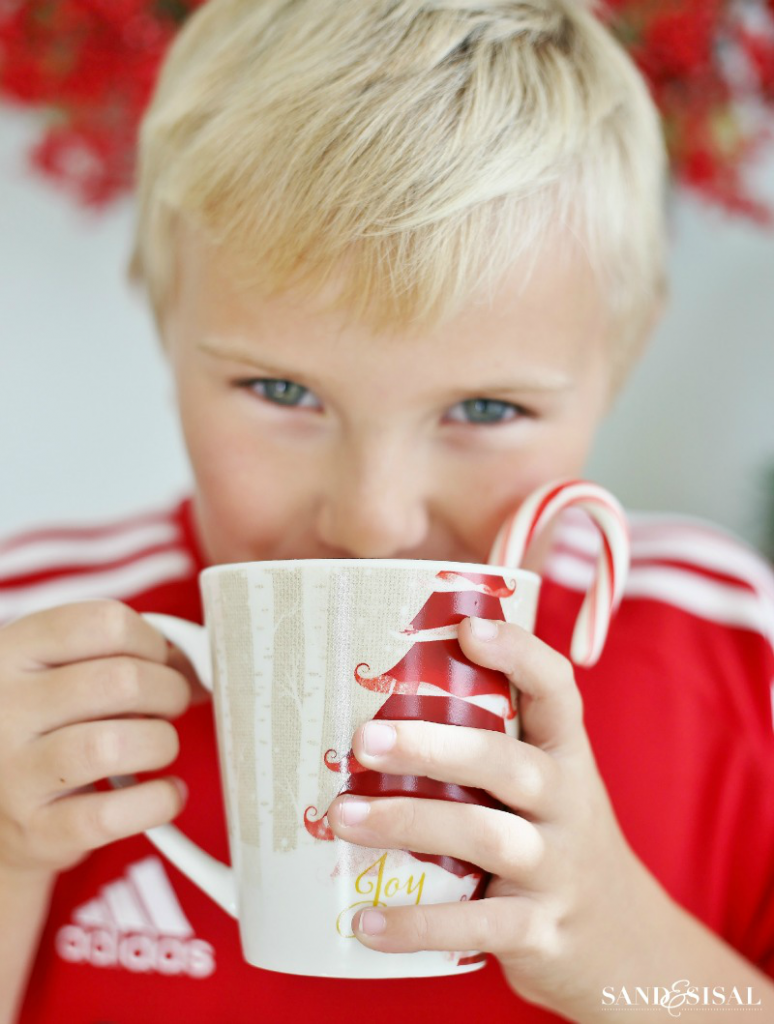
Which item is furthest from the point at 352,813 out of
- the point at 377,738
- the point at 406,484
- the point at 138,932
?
the point at 138,932

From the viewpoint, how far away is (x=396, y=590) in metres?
0.50

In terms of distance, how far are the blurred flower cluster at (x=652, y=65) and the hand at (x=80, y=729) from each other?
79 cm

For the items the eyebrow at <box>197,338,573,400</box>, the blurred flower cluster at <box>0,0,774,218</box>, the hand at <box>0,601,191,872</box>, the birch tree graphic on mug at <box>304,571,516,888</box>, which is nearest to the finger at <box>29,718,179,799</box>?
the hand at <box>0,601,191,872</box>

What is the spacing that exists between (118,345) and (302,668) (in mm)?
1106

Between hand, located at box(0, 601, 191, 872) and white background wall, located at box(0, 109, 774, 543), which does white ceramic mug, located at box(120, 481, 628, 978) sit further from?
white background wall, located at box(0, 109, 774, 543)

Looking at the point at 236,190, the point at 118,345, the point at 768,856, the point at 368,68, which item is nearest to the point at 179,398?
the point at 236,190

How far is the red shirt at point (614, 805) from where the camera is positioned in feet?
2.45

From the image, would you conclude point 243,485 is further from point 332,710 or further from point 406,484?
point 332,710

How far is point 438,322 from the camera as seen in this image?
25.5 inches

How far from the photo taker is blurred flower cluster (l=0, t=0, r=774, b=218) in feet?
3.62

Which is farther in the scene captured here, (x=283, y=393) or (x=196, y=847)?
(x=283, y=393)

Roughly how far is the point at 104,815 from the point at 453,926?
0.67ft

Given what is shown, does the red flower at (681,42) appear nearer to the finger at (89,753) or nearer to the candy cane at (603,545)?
the candy cane at (603,545)

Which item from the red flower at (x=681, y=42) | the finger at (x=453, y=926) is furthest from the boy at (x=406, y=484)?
the red flower at (x=681, y=42)
